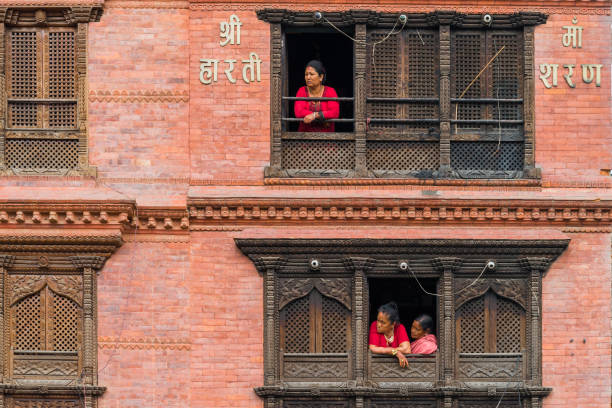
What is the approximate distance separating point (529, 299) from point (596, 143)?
90.6 inches

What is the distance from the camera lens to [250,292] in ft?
50.1

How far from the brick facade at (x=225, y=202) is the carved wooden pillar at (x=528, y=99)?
9cm

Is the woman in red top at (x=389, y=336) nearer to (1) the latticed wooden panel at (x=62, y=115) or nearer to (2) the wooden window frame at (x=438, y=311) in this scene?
(2) the wooden window frame at (x=438, y=311)

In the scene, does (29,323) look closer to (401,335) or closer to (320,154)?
(320,154)

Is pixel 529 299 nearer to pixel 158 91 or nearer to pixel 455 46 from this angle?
pixel 455 46

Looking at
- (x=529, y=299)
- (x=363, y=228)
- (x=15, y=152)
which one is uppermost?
(x=15, y=152)

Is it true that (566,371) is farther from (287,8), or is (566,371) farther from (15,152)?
(15,152)

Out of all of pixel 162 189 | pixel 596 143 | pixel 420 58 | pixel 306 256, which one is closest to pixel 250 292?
pixel 306 256

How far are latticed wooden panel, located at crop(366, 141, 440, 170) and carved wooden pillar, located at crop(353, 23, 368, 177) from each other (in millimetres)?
159

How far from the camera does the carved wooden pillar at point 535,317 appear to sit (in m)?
15.2

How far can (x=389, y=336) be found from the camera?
15562mm

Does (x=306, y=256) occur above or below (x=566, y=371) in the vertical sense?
above

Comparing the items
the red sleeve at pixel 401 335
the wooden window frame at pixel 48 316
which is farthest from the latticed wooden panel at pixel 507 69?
the wooden window frame at pixel 48 316

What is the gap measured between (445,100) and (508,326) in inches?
124
